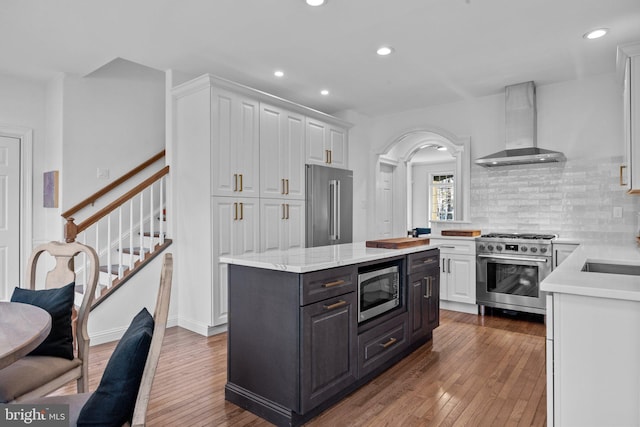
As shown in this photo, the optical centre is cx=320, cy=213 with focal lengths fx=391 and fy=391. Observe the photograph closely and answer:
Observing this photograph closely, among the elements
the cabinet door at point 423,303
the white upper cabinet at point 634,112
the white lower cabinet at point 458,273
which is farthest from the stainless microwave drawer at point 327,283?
the white lower cabinet at point 458,273

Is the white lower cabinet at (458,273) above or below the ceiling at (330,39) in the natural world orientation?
below

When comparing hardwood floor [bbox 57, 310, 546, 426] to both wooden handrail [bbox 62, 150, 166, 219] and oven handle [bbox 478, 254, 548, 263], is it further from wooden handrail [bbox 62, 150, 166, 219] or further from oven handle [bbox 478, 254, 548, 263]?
wooden handrail [bbox 62, 150, 166, 219]

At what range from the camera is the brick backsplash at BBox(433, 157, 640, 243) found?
412 cm

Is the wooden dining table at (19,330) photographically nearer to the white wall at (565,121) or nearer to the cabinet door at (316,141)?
the cabinet door at (316,141)

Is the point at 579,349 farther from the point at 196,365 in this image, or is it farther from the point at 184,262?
the point at 184,262

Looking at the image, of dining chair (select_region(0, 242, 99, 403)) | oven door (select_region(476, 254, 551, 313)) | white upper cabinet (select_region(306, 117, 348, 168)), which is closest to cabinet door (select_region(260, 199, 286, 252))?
white upper cabinet (select_region(306, 117, 348, 168))

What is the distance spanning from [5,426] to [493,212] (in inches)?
192

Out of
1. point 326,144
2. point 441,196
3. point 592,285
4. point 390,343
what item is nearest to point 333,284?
point 390,343

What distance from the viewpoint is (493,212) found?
4.86 meters

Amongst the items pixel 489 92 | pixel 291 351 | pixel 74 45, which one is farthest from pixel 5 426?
pixel 489 92

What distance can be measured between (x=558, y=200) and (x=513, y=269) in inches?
39.0

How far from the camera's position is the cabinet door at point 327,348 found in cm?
209

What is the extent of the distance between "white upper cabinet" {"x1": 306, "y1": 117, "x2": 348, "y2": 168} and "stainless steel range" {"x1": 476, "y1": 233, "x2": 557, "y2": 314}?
6.96 feet

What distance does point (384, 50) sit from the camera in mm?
3551
